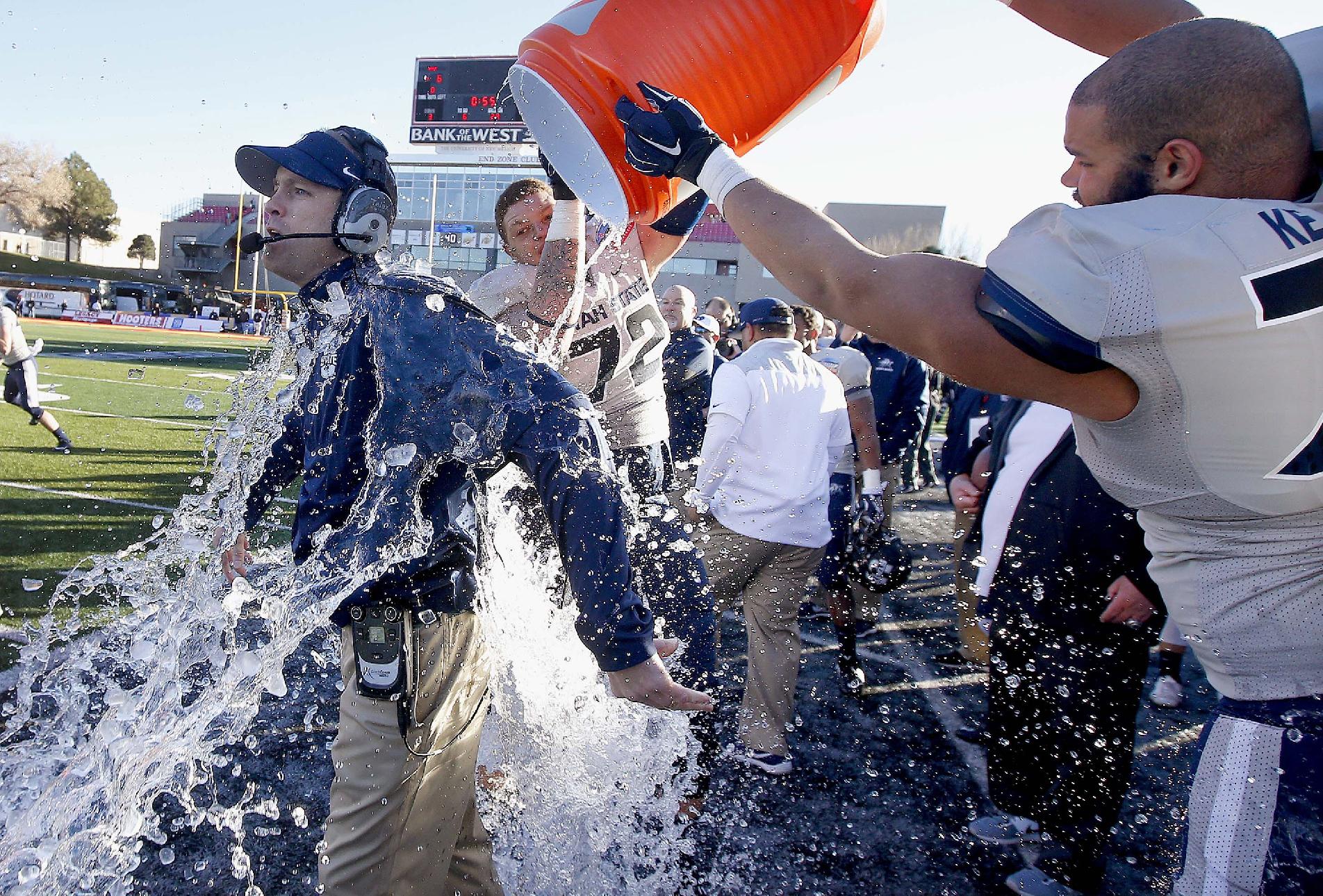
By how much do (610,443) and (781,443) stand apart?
3.48ft

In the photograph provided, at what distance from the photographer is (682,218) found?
319cm

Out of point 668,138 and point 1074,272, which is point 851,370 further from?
point 1074,272

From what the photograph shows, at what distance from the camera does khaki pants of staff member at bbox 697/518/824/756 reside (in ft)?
12.6

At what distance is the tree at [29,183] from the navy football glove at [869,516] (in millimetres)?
79414

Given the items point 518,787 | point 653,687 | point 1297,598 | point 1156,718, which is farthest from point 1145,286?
point 1156,718

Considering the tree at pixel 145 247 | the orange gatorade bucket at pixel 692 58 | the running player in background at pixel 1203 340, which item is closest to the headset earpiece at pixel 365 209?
the orange gatorade bucket at pixel 692 58

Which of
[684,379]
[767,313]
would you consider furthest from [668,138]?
[684,379]

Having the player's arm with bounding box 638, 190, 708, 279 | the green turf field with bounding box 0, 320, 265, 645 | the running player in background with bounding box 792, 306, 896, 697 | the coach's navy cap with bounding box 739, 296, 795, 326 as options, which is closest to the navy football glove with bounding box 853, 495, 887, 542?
the running player in background with bounding box 792, 306, 896, 697

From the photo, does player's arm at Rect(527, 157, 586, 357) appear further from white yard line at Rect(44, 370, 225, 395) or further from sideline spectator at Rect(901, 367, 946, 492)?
white yard line at Rect(44, 370, 225, 395)

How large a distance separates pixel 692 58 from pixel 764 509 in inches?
91.4

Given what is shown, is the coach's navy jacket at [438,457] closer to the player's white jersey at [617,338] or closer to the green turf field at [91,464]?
the player's white jersey at [617,338]

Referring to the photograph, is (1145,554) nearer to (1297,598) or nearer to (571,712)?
(1297,598)

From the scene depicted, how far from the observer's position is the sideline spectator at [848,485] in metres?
5.04

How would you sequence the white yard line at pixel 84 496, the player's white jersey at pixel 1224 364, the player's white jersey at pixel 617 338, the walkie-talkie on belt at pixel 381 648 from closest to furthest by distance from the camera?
the player's white jersey at pixel 1224 364 → the walkie-talkie on belt at pixel 381 648 → the player's white jersey at pixel 617 338 → the white yard line at pixel 84 496
